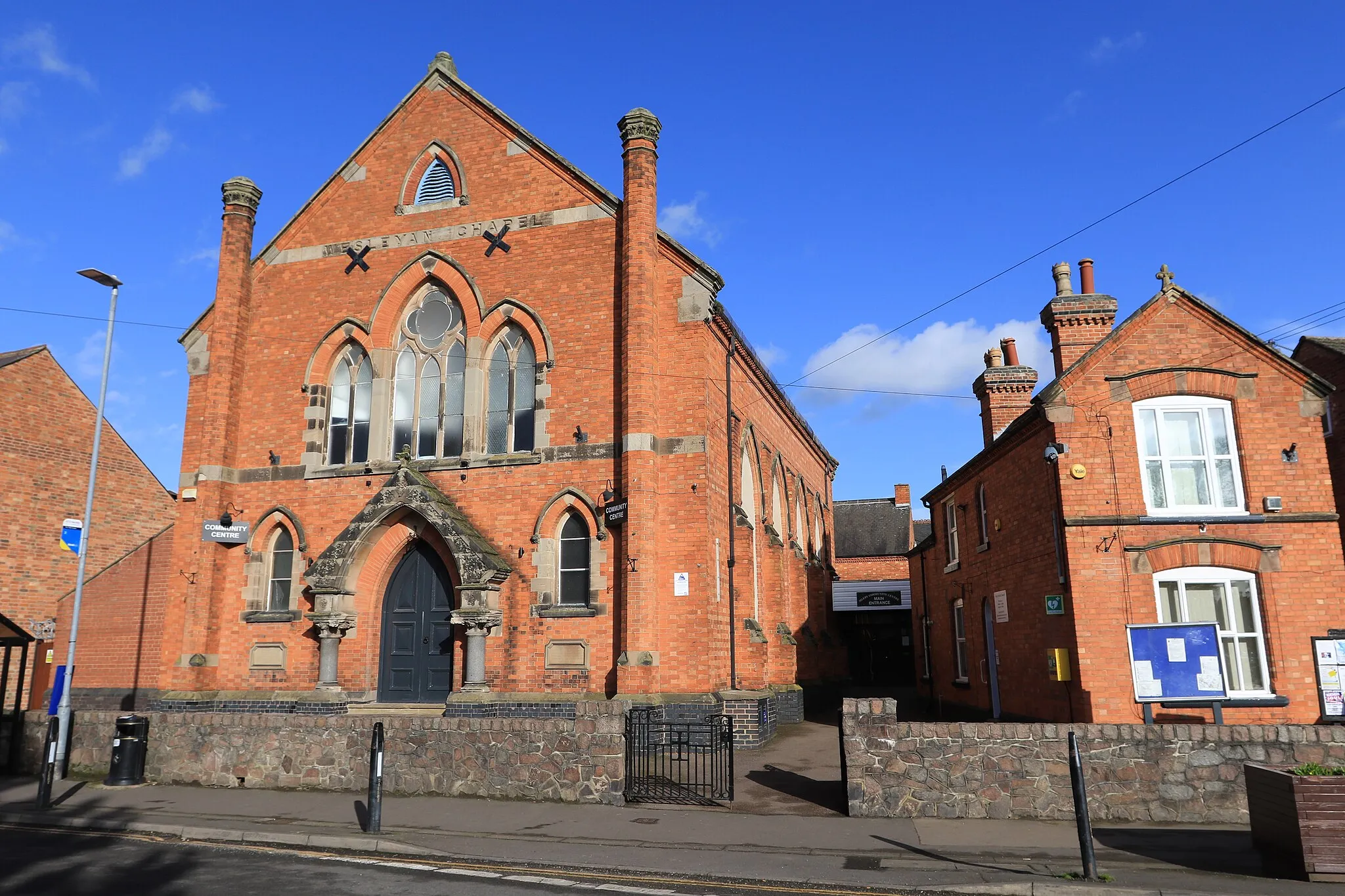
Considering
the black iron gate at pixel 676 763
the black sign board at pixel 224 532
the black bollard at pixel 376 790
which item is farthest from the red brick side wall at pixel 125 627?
the black bollard at pixel 376 790

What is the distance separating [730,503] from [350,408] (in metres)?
8.73

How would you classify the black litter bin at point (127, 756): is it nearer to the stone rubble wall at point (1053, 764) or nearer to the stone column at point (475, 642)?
the stone column at point (475, 642)

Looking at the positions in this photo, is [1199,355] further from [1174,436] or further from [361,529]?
[361,529]

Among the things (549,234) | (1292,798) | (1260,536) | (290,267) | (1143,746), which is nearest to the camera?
(1292,798)

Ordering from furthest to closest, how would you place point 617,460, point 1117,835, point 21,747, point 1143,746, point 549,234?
point 549,234
point 617,460
point 21,747
point 1143,746
point 1117,835

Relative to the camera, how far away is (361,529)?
17906mm

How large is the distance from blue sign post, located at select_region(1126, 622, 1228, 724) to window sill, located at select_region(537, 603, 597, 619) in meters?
9.19

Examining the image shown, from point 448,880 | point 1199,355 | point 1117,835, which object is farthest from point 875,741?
point 1199,355

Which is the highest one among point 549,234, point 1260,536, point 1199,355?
point 549,234

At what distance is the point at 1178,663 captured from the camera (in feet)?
41.1

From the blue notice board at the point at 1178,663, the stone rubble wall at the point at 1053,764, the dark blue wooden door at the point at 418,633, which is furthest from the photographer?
the dark blue wooden door at the point at 418,633

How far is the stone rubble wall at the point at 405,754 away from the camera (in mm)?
11984

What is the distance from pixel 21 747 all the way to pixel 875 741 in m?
14.8

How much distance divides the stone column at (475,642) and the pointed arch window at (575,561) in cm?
157
